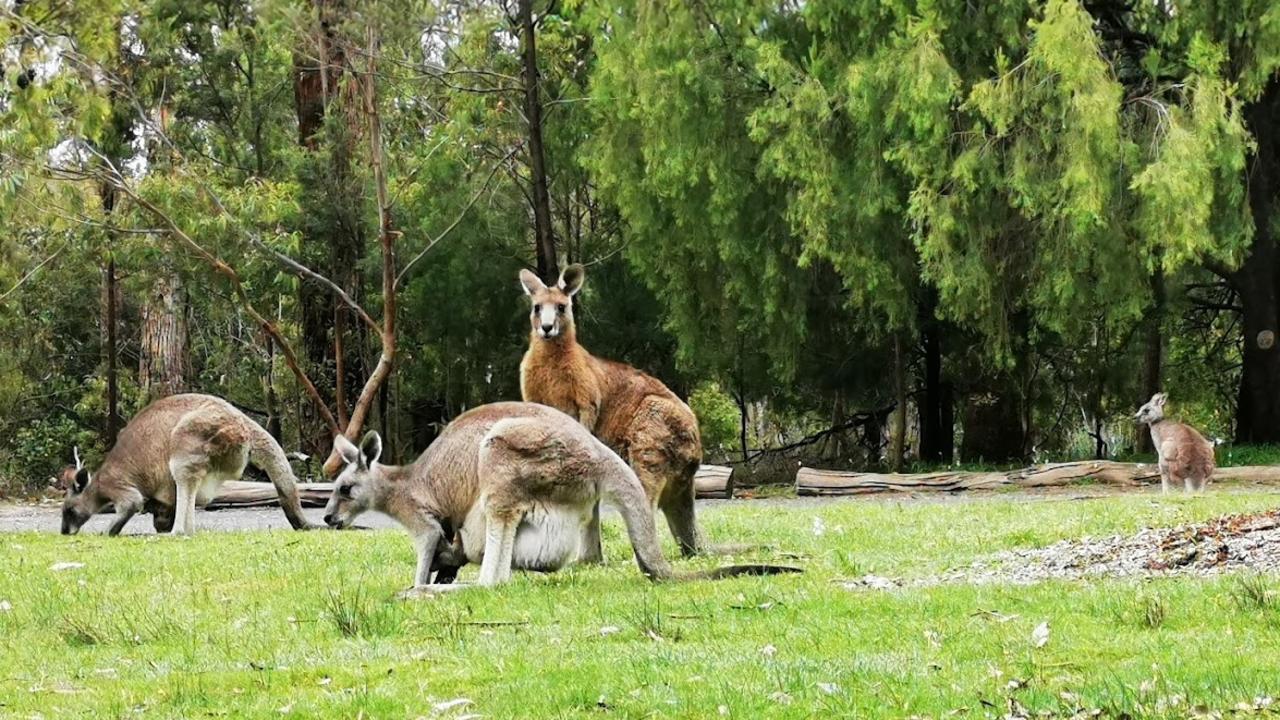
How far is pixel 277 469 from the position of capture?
15.2m

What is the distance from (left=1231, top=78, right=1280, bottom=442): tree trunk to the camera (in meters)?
22.0

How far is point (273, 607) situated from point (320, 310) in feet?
63.9

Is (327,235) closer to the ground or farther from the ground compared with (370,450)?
farther from the ground

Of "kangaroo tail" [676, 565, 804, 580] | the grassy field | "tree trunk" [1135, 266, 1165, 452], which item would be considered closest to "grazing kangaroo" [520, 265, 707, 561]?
the grassy field

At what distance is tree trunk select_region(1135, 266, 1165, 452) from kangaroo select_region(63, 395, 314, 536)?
13729 mm

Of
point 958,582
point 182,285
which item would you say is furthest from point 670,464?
point 182,285

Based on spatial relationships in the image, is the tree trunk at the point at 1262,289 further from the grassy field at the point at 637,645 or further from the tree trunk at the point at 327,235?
the tree trunk at the point at 327,235

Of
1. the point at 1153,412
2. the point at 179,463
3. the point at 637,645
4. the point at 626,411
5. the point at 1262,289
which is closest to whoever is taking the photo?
the point at 637,645

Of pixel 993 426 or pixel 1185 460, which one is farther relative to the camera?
pixel 993 426

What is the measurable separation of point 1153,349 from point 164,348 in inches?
802

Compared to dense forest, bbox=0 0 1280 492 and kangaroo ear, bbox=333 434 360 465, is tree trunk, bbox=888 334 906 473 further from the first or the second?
kangaroo ear, bbox=333 434 360 465

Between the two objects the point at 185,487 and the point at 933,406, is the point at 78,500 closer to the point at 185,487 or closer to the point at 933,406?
the point at 185,487

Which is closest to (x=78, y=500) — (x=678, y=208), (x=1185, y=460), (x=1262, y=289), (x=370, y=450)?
(x=370, y=450)

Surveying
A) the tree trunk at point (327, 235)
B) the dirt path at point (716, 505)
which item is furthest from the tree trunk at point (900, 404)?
the tree trunk at point (327, 235)
